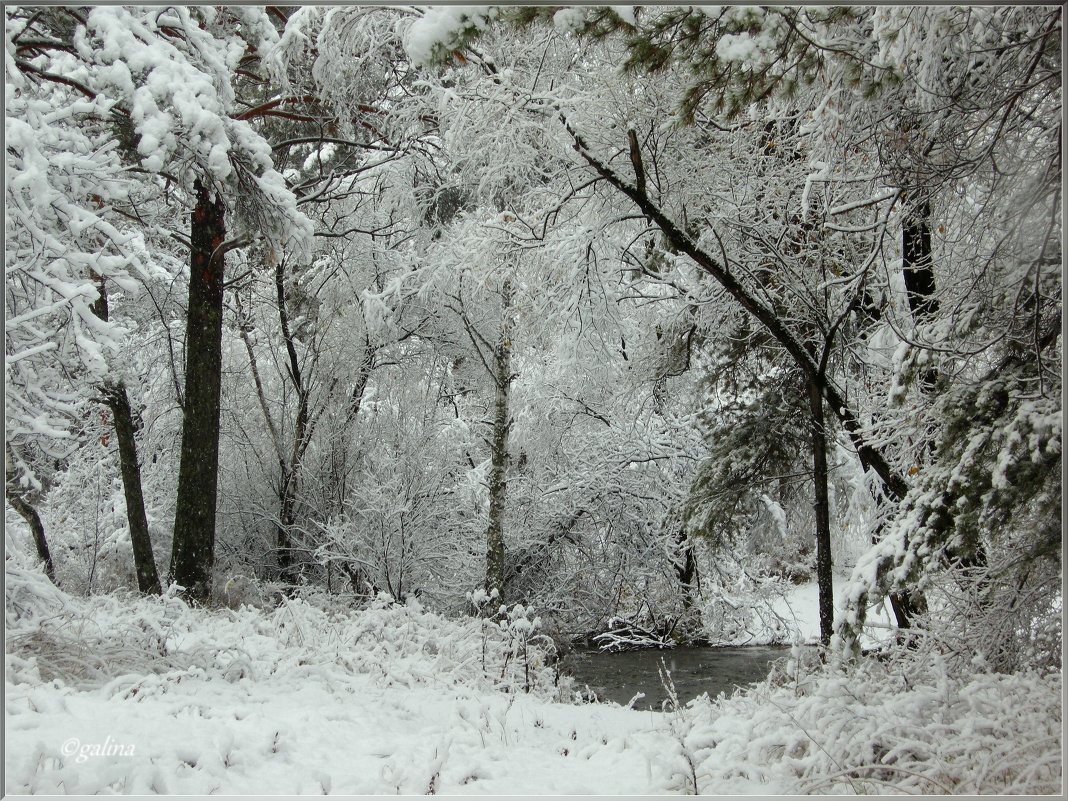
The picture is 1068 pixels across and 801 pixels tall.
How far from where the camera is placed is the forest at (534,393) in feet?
10.1

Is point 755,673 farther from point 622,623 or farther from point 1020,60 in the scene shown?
point 1020,60

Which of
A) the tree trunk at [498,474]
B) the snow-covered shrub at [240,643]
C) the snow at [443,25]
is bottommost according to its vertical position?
the snow-covered shrub at [240,643]

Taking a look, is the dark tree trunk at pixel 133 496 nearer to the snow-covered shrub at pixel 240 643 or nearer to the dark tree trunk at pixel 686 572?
the snow-covered shrub at pixel 240 643

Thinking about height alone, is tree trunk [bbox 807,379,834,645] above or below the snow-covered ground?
above

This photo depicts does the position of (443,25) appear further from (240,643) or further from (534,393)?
(534,393)

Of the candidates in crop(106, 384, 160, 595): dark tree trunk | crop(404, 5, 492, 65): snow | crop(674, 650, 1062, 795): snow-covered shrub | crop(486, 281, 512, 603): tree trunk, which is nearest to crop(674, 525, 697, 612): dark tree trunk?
crop(486, 281, 512, 603): tree trunk

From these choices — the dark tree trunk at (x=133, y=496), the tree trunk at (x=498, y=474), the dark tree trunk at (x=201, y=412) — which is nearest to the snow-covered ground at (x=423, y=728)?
the dark tree trunk at (x=201, y=412)

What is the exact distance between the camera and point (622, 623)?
8.53m

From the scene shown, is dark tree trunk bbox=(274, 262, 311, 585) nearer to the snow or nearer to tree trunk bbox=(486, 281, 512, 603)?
tree trunk bbox=(486, 281, 512, 603)

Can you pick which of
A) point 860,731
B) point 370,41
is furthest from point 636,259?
point 860,731

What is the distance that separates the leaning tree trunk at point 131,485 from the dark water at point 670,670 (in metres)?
4.07

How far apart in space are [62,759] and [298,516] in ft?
18.8

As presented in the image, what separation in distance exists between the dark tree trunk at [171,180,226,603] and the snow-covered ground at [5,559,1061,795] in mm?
1836

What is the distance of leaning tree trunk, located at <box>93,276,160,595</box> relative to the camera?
732 centimetres
